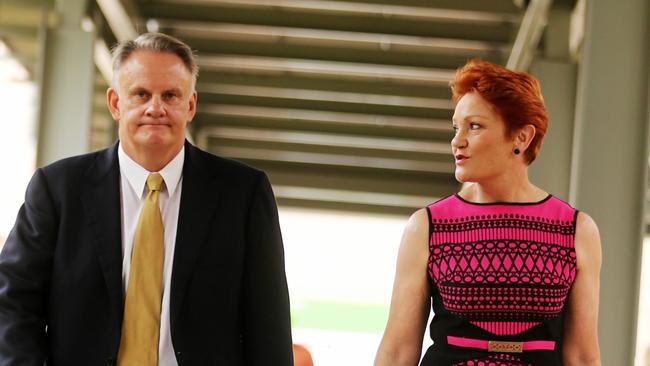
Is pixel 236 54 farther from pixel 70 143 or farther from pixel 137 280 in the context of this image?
pixel 137 280

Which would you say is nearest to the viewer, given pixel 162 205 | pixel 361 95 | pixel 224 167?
pixel 162 205

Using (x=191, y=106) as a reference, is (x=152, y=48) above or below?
above

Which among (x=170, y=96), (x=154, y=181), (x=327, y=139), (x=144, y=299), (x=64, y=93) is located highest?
(x=327, y=139)

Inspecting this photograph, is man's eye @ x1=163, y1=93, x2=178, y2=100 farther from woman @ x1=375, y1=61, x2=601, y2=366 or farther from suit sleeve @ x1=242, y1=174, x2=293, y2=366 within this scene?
woman @ x1=375, y1=61, x2=601, y2=366

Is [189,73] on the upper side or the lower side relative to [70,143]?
lower

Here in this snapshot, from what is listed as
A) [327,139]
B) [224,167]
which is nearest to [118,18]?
[327,139]

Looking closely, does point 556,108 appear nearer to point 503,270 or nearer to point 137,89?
point 503,270

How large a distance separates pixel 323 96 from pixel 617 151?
38.4 ft

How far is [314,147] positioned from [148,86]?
20224 millimetres

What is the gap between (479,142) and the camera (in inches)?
147

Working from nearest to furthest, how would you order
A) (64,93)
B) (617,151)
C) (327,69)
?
(617,151) < (64,93) < (327,69)

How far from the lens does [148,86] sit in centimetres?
369

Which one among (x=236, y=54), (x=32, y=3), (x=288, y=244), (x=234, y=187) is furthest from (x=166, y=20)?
(x=288, y=244)

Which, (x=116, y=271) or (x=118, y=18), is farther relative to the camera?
(x=118, y=18)
